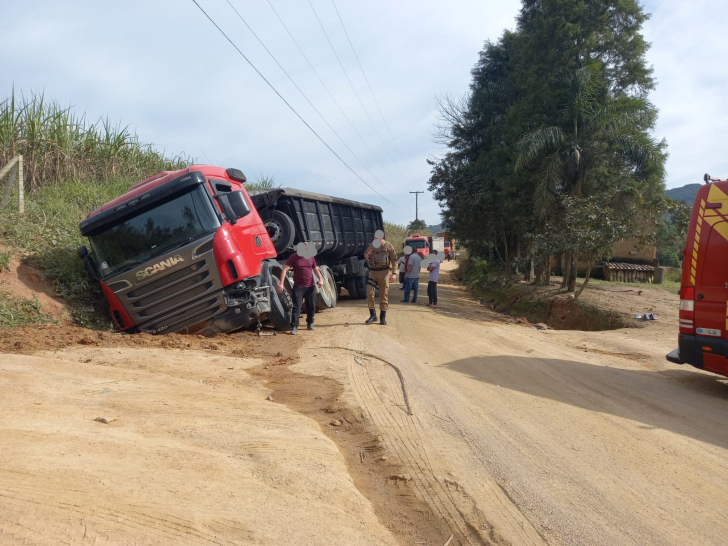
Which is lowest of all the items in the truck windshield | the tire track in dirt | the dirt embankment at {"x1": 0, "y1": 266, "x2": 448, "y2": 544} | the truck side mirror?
the tire track in dirt

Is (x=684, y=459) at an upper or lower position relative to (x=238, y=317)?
lower

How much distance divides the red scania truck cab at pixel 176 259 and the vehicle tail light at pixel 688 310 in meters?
6.13

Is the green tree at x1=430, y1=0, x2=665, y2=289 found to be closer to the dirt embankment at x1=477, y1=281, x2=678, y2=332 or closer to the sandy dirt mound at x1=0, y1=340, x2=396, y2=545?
the dirt embankment at x1=477, y1=281, x2=678, y2=332

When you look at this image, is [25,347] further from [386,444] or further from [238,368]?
[386,444]

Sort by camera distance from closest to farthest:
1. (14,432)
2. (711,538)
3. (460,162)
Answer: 1. (711,538)
2. (14,432)
3. (460,162)

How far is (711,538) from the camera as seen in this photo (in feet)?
11.0

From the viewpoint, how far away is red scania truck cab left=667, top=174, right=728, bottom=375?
6523 mm

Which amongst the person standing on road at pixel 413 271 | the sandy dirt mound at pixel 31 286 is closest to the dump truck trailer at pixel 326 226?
the person standing on road at pixel 413 271

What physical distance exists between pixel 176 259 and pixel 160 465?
5353 mm

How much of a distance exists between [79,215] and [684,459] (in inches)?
490

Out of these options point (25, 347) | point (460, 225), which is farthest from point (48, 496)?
point (460, 225)

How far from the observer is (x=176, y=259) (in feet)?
27.9

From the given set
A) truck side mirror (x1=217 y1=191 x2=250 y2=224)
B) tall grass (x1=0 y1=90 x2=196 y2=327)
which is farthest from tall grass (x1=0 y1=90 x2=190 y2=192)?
truck side mirror (x1=217 y1=191 x2=250 y2=224)

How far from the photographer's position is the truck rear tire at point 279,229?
11922mm
